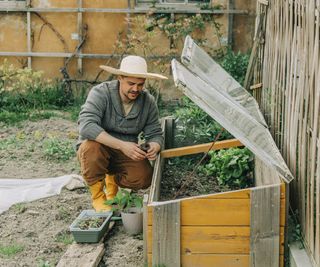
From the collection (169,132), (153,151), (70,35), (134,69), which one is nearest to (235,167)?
(169,132)

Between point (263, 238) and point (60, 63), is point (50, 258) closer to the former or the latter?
point (263, 238)

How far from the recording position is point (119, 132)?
6.11m

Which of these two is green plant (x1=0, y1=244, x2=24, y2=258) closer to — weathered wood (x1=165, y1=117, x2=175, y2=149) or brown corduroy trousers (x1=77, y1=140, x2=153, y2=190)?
brown corduroy trousers (x1=77, y1=140, x2=153, y2=190)

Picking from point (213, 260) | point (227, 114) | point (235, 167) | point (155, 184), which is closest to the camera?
point (213, 260)

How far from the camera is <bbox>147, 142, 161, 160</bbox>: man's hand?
233 inches

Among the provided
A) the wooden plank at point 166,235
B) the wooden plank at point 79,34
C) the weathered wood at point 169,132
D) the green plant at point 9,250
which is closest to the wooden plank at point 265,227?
the wooden plank at point 166,235

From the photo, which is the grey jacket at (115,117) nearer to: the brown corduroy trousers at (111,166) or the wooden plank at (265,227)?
the brown corduroy trousers at (111,166)

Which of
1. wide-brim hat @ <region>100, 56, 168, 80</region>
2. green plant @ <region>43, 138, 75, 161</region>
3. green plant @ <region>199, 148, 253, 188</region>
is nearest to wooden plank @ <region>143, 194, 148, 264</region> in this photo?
wide-brim hat @ <region>100, 56, 168, 80</region>

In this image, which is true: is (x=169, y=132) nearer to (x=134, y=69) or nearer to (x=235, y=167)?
(x=235, y=167)

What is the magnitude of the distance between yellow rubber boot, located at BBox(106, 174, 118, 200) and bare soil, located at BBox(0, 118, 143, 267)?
257 mm

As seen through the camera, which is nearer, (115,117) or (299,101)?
(299,101)

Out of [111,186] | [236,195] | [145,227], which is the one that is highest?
[236,195]

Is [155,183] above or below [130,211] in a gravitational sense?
above

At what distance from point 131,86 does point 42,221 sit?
1.38 m
